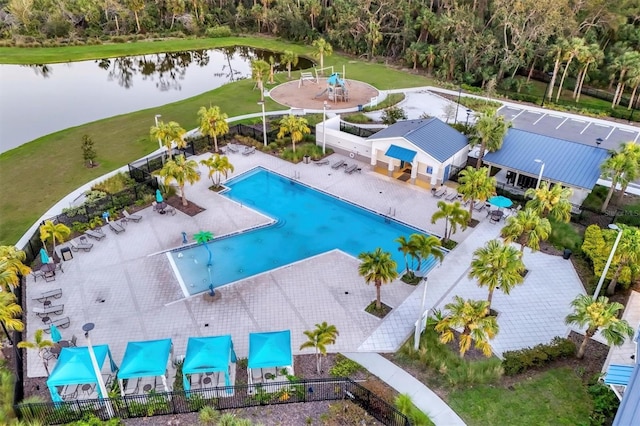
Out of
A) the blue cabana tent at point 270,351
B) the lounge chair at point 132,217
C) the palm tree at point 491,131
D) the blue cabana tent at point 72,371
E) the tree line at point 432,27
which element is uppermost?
the tree line at point 432,27

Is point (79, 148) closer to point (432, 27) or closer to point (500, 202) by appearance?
point (500, 202)

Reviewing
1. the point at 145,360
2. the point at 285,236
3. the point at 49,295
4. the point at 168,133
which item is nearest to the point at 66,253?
the point at 49,295

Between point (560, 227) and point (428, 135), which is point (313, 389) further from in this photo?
point (428, 135)

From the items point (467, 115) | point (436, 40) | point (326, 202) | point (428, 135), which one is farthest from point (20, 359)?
point (436, 40)

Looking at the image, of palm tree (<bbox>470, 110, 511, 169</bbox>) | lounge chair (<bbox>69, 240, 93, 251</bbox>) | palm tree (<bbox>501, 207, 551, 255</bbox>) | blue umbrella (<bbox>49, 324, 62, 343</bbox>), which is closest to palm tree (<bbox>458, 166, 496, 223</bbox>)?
palm tree (<bbox>501, 207, 551, 255</bbox>)

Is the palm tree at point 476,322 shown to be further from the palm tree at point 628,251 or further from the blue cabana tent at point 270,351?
the palm tree at point 628,251

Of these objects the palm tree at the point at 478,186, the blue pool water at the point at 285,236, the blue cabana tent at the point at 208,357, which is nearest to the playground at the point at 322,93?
the blue pool water at the point at 285,236
